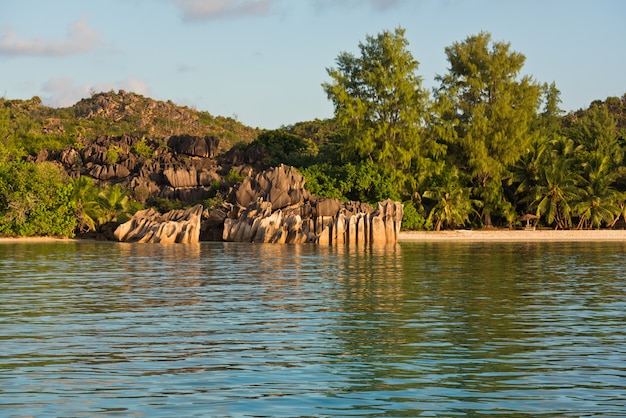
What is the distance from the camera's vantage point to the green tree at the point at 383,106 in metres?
67.4

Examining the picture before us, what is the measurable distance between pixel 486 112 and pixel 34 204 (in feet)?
118

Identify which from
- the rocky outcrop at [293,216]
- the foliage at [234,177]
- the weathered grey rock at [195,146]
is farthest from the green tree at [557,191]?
the weathered grey rock at [195,146]

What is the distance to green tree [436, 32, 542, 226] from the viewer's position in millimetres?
68562

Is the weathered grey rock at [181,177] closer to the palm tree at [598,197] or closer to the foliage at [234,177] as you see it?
the foliage at [234,177]

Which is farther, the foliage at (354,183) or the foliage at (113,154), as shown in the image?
the foliage at (113,154)

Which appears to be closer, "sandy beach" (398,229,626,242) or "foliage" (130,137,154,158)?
"sandy beach" (398,229,626,242)

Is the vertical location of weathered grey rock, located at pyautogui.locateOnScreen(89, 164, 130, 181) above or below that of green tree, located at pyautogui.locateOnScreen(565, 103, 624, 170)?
below

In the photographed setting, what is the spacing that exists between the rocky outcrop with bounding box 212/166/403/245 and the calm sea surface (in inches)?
926

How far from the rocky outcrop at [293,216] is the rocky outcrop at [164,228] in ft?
8.03

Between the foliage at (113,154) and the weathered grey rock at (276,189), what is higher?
the foliage at (113,154)

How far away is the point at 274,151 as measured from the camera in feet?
286

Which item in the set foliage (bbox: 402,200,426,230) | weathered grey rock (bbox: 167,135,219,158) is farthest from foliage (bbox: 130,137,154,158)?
foliage (bbox: 402,200,426,230)

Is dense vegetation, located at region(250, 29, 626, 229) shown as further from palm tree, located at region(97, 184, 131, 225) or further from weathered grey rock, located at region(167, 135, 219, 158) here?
weathered grey rock, located at region(167, 135, 219, 158)

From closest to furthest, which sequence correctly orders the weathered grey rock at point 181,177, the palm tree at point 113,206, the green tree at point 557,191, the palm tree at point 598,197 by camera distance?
the palm tree at point 113,206
the green tree at point 557,191
the palm tree at point 598,197
the weathered grey rock at point 181,177
